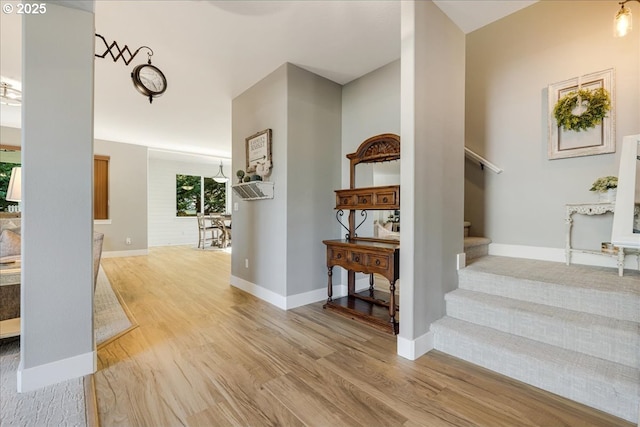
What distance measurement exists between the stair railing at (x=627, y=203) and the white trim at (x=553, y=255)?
1.30 metres

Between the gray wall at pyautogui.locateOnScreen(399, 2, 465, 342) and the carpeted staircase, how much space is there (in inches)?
8.3

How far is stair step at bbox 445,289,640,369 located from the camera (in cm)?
158

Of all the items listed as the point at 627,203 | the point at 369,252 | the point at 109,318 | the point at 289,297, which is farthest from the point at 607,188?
the point at 109,318

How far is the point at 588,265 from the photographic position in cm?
257

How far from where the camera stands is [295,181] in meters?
3.12

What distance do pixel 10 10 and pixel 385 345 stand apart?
407 cm

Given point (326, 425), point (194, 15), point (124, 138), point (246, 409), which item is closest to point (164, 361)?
point (246, 409)

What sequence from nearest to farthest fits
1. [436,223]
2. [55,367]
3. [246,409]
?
[246,409], [55,367], [436,223]

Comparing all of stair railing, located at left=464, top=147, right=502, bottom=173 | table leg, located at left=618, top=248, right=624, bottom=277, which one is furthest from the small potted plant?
stair railing, located at left=464, top=147, right=502, bottom=173

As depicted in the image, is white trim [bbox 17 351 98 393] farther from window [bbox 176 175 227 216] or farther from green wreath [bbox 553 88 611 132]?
window [bbox 176 175 227 216]

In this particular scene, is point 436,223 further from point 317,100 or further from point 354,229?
point 317,100

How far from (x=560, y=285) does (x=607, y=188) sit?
1.09 meters

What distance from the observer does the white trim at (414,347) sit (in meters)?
1.98

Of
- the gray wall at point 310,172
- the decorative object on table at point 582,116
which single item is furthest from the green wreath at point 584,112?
the gray wall at point 310,172
